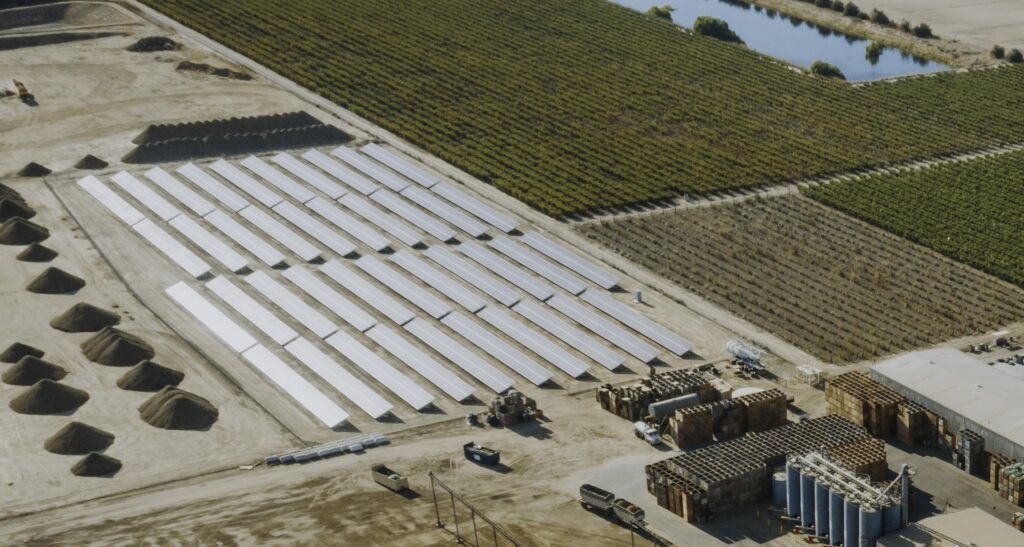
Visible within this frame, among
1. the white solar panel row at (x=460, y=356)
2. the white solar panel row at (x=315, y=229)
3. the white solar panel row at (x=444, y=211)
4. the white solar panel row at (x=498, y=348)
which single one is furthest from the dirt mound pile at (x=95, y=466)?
the white solar panel row at (x=444, y=211)

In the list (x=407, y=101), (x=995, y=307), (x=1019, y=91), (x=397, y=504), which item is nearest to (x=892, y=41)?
(x=1019, y=91)

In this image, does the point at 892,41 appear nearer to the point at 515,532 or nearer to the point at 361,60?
the point at 361,60

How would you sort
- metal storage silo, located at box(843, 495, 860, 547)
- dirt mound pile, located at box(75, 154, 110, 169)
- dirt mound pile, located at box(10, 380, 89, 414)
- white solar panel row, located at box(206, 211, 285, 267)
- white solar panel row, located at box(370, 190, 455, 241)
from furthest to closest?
dirt mound pile, located at box(75, 154, 110, 169)
white solar panel row, located at box(370, 190, 455, 241)
white solar panel row, located at box(206, 211, 285, 267)
dirt mound pile, located at box(10, 380, 89, 414)
metal storage silo, located at box(843, 495, 860, 547)

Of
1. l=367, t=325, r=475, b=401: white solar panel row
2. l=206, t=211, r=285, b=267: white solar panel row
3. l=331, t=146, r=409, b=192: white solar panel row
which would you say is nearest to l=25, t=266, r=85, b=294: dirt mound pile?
l=206, t=211, r=285, b=267: white solar panel row

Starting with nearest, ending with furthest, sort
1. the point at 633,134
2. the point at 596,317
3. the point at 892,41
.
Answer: the point at 596,317
the point at 633,134
the point at 892,41

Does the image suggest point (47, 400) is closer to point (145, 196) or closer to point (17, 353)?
point (17, 353)

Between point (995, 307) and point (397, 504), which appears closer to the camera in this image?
point (397, 504)

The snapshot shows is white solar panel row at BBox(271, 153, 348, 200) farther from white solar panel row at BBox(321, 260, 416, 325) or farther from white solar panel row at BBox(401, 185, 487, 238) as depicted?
white solar panel row at BBox(321, 260, 416, 325)
